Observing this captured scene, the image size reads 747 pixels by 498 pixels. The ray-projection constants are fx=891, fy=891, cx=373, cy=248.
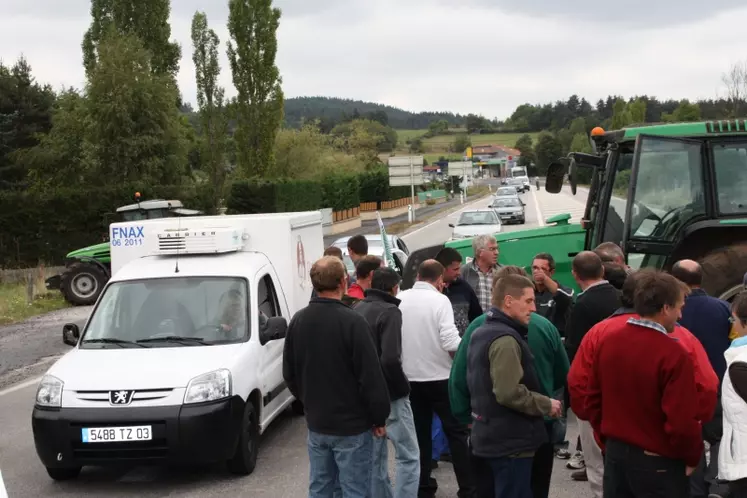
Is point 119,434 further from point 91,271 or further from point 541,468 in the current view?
point 91,271

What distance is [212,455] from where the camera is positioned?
23.9 feet

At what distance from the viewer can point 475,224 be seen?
31.7 meters

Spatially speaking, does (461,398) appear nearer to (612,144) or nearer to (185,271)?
(185,271)

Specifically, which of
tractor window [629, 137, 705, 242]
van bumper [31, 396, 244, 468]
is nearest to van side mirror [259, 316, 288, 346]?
van bumper [31, 396, 244, 468]

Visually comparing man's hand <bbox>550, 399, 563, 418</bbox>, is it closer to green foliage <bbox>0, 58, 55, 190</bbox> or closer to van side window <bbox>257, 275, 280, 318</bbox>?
van side window <bbox>257, 275, 280, 318</bbox>

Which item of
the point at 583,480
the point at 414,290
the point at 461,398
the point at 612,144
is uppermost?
the point at 612,144

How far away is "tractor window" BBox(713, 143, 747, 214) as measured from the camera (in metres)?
9.10

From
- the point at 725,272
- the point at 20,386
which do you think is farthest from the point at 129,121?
the point at 725,272

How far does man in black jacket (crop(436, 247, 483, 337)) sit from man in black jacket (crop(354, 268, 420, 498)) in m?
0.93

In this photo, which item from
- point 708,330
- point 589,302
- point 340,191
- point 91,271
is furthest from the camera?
point 340,191

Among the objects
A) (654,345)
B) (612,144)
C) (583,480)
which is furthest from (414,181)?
(654,345)

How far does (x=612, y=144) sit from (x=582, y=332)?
4173 mm

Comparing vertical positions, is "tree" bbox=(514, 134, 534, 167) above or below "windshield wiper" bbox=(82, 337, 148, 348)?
below

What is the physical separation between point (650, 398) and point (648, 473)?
375 millimetres
